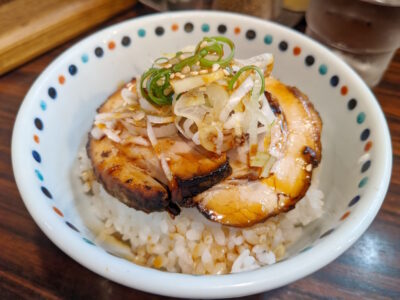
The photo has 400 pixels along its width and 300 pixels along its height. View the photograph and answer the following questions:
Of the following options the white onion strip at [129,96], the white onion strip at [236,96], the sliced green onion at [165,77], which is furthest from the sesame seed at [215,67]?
the white onion strip at [129,96]

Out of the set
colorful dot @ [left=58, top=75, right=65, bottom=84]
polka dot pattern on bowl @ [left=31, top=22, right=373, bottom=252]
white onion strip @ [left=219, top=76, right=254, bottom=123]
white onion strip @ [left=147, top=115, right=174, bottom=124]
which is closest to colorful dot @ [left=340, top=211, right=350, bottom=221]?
polka dot pattern on bowl @ [left=31, top=22, right=373, bottom=252]

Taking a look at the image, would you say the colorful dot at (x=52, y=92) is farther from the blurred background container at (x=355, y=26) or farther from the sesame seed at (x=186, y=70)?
the blurred background container at (x=355, y=26)

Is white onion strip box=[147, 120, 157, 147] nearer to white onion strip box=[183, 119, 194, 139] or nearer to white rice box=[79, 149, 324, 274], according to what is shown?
white onion strip box=[183, 119, 194, 139]

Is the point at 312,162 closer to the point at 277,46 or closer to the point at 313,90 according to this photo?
the point at 313,90

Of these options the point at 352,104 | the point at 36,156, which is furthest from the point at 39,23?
the point at 352,104

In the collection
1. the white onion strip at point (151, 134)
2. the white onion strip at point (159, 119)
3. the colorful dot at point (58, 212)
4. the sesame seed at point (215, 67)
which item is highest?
the sesame seed at point (215, 67)

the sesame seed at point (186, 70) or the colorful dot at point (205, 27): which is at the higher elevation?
Result: the sesame seed at point (186, 70)
